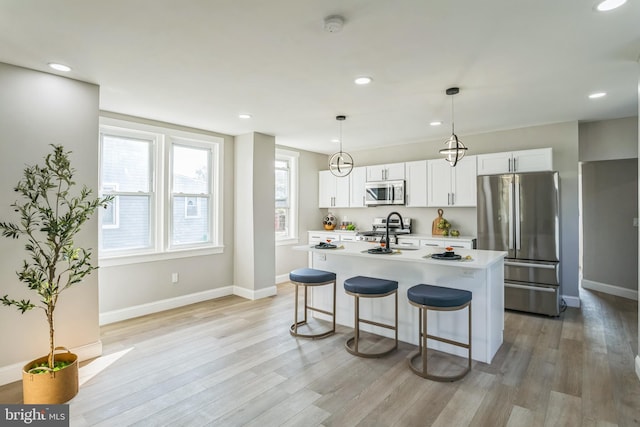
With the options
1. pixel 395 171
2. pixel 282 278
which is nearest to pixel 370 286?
pixel 395 171

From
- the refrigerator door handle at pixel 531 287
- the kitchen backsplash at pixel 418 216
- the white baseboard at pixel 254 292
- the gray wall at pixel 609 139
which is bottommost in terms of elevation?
the white baseboard at pixel 254 292

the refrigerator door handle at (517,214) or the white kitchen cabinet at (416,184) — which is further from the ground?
the white kitchen cabinet at (416,184)

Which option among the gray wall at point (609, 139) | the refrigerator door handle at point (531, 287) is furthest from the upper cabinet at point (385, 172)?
the gray wall at point (609, 139)

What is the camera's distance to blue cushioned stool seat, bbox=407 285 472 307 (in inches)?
106

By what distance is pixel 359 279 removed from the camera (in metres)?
3.37

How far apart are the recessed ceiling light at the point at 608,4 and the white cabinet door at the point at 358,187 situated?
4458 millimetres

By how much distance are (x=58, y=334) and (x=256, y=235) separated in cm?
267

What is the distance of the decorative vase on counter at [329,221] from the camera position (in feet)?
22.5

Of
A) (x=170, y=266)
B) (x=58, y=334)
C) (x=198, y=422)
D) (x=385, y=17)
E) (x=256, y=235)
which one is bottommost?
(x=198, y=422)

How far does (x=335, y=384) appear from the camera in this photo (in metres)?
2.67

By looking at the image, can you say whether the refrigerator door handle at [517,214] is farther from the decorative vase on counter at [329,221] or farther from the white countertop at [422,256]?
the decorative vase on counter at [329,221]

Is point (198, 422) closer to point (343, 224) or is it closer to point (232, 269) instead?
point (232, 269)

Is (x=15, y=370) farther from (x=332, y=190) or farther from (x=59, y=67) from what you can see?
(x=332, y=190)

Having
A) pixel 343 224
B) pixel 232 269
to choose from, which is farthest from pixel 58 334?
pixel 343 224
